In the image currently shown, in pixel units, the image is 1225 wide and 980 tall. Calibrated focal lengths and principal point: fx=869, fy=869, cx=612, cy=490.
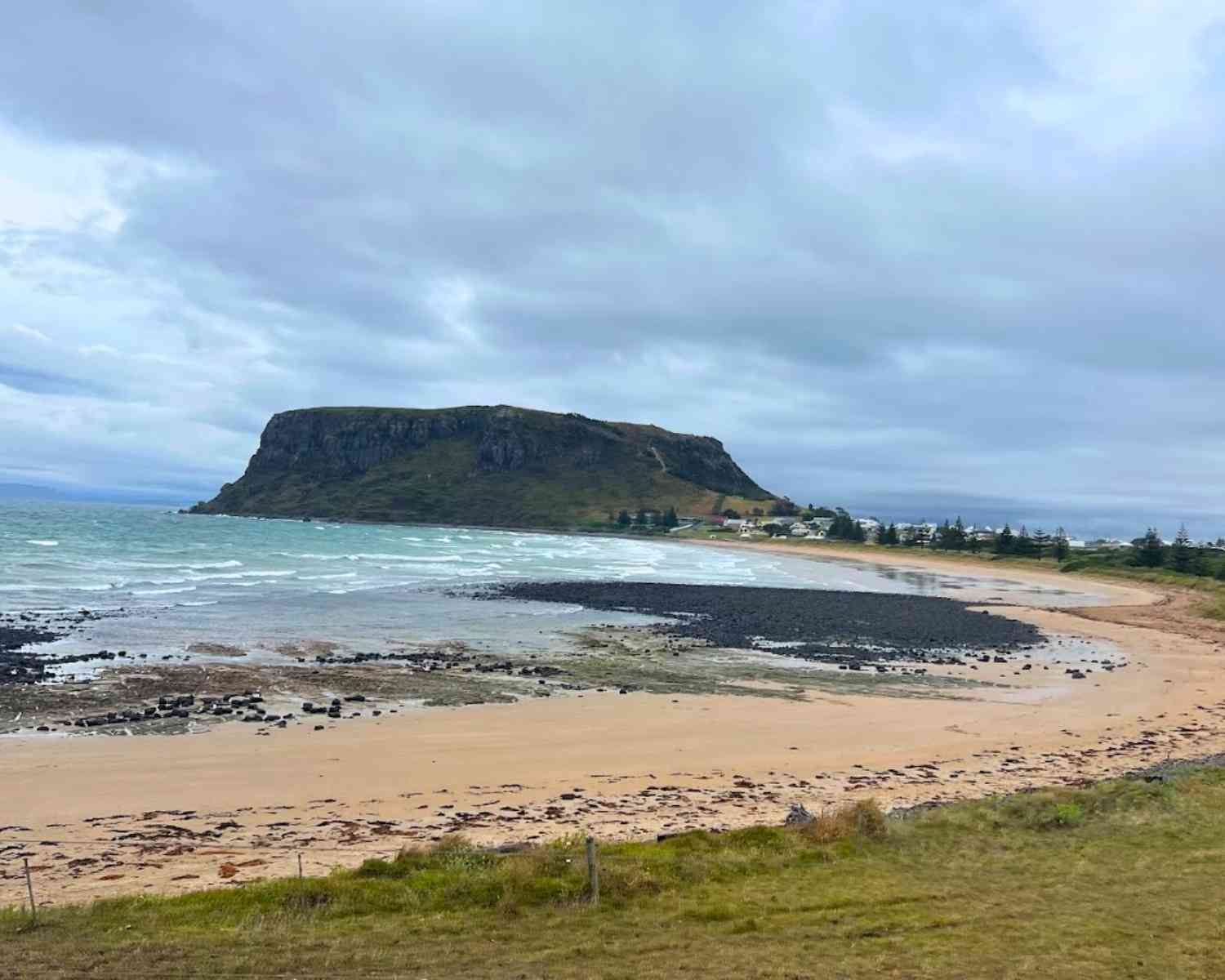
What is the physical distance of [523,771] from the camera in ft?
58.6

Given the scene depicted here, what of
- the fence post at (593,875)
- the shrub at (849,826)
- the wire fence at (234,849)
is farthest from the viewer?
the shrub at (849,826)

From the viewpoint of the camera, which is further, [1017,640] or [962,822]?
[1017,640]

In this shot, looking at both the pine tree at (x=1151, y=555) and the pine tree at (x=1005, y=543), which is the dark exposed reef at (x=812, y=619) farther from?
the pine tree at (x=1005, y=543)

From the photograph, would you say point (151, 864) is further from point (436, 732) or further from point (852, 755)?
point (852, 755)

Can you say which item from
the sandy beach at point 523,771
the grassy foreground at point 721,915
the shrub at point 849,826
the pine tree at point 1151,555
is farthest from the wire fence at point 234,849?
the pine tree at point 1151,555

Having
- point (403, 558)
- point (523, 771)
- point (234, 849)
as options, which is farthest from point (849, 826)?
point (403, 558)

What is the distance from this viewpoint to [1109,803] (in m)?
14.1

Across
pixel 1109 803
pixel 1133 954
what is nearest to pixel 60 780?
pixel 1133 954

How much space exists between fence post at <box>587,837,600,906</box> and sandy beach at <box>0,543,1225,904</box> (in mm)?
3308

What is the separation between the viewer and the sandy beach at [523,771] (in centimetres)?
1311

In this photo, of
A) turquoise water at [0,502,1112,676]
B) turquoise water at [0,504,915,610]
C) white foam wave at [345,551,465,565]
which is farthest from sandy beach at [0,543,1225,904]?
white foam wave at [345,551,465,565]

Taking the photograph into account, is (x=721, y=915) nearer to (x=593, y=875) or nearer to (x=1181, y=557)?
(x=593, y=875)

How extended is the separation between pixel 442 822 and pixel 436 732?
6.60 m

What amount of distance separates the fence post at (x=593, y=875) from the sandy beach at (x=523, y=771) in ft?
10.9
